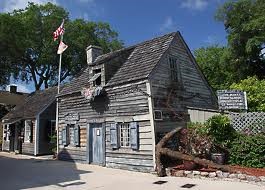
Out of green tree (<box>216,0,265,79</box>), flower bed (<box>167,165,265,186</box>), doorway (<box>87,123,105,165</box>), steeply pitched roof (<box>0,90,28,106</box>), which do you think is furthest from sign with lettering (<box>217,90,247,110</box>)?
steeply pitched roof (<box>0,90,28,106</box>)

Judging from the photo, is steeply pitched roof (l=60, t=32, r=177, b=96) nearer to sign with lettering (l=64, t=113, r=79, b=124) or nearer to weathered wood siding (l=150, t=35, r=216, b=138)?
weathered wood siding (l=150, t=35, r=216, b=138)

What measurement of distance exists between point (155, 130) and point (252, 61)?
657 inches

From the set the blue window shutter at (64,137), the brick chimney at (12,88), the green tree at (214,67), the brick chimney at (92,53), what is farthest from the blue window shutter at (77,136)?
the brick chimney at (12,88)

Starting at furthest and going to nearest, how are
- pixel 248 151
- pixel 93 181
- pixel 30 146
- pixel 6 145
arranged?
pixel 6 145
pixel 30 146
pixel 248 151
pixel 93 181

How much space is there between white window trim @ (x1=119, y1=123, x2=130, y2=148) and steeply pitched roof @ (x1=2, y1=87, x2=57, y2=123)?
9765 millimetres

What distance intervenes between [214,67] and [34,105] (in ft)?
70.9

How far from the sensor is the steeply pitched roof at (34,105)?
23422 millimetres

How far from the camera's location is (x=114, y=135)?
15.0 m

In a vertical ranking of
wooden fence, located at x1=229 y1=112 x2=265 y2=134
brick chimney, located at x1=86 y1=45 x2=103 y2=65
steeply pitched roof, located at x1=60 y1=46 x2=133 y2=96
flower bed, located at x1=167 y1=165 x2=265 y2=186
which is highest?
brick chimney, located at x1=86 y1=45 x2=103 y2=65

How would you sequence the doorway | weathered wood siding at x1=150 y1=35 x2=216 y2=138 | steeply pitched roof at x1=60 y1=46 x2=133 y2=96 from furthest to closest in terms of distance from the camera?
steeply pitched roof at x1=60 y1=46 x2=133 y2=96 → the doorway → weathered wood siding at x1=150 y1=35 x2=216 y2=138

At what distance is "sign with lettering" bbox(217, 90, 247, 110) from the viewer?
15.4 metres

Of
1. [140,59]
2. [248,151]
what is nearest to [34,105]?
[140,59]

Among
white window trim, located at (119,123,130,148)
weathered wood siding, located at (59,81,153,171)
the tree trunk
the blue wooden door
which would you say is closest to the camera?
the tree trunk

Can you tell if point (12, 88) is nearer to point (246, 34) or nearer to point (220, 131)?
point (246, 34)
